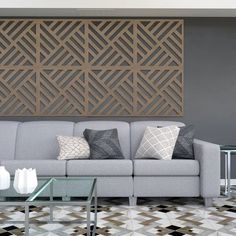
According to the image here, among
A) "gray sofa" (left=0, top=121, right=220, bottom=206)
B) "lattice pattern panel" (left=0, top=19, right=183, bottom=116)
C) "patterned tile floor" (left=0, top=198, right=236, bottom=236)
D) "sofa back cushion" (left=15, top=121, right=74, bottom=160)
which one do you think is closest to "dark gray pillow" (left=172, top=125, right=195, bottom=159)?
"gray sofa" (left=0, top=121, right=220, bottom=206)

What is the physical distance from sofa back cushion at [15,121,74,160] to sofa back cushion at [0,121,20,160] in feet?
0.16

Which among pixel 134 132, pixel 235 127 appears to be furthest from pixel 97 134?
pixel 235 127

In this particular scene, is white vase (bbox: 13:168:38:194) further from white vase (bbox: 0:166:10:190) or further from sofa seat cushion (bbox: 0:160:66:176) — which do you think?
sofa seat cushion (bbox: 0:160:66:176)

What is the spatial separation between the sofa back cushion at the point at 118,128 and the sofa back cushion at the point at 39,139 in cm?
9

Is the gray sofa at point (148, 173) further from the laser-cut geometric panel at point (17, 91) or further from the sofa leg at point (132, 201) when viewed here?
the laser-cut geometric panel at point (17, 91)

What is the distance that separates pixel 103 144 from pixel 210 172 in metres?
1.03

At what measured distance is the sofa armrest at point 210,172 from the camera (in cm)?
348

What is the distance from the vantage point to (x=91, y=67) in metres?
4.48

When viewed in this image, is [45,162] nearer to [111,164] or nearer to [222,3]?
[111,164]

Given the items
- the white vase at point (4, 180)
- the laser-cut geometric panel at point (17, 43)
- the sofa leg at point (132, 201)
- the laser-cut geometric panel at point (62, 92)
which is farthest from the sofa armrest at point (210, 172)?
the laser-cut geometric panel at point (17, 43)

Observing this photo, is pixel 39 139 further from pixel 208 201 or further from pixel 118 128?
pixel 208 201

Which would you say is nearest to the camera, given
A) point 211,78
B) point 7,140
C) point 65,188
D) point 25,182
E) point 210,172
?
point 25,182

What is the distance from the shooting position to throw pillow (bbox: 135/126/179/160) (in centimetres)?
372

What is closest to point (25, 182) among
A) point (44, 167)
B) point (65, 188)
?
point (65, 188)
